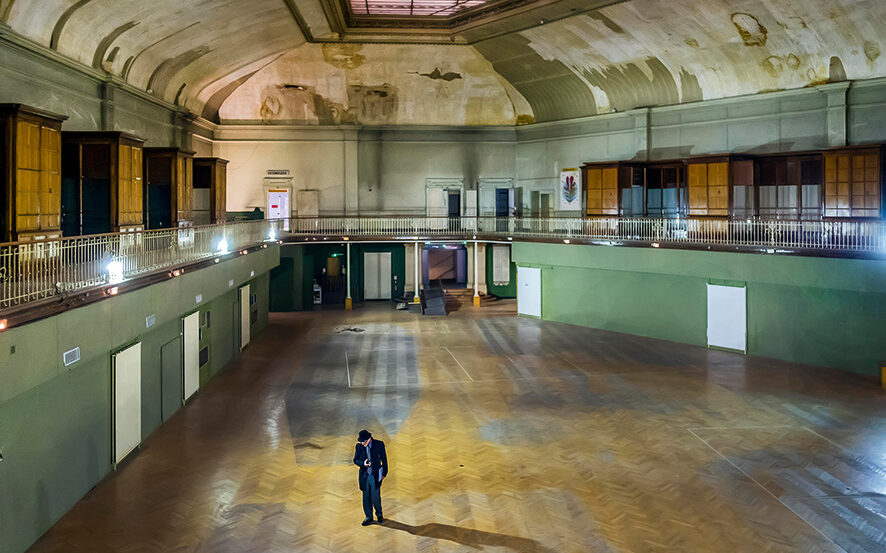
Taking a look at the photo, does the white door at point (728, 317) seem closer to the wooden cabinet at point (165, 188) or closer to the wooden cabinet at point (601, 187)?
the wooden cabinet at point (601, 187)

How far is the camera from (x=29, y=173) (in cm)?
1166

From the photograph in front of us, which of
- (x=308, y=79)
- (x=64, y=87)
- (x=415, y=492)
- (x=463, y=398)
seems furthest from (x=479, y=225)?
(x=415, y=492)

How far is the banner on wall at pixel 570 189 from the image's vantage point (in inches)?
1129

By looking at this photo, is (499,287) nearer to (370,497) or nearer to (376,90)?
(376,90)

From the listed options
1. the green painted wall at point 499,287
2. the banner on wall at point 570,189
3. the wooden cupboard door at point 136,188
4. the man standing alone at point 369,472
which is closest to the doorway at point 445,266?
the green painted wall at point 499,287

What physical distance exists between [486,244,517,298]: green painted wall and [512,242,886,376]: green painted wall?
531 cm

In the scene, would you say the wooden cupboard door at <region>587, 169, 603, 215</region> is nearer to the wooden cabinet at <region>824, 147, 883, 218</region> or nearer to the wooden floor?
the wooden floor

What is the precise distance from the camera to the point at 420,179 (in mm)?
32406

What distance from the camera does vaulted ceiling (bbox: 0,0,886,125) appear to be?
17.4 meters

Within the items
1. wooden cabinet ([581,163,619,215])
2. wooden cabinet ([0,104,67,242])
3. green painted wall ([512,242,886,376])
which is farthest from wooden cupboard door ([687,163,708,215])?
wooden cabinet ([0,104,67,242])

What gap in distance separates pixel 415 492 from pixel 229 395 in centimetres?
756

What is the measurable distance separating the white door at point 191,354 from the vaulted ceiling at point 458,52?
674 centimetres

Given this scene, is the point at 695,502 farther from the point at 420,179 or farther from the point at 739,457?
the point at 420,179

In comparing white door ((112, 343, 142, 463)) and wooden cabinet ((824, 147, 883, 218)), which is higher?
wooden cabinet ((824, 147, 883, 218))
